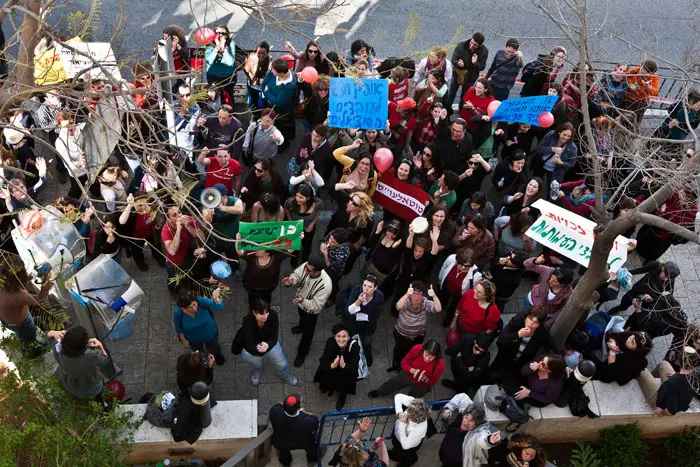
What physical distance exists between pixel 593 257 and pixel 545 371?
1295mm

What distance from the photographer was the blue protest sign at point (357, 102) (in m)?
9.53

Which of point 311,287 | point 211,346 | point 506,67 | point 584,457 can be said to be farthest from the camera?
point 506,67

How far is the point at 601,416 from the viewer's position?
28.2ft

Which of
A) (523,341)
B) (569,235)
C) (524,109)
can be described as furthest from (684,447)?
(524,109)

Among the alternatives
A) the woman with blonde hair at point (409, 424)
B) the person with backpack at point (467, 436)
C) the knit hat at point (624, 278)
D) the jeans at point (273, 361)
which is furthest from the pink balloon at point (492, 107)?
the woman with blonde hair at point (409, 424)

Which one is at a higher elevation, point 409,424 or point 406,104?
point 406,104

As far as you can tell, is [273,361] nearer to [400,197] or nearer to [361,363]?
[361,363]

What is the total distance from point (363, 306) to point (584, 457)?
2.82 meters

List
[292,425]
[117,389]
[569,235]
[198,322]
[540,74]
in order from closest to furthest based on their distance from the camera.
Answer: [292,425] < [198,322] < [117,389] < [569,235] < [540,74]

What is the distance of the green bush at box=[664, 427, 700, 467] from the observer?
8.87 meters

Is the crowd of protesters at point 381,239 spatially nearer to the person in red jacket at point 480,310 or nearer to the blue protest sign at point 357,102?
the person in red jacket at point 480,310

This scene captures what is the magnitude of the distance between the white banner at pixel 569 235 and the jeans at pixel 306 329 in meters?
2.72

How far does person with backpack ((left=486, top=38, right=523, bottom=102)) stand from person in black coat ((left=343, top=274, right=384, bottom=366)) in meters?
4.56

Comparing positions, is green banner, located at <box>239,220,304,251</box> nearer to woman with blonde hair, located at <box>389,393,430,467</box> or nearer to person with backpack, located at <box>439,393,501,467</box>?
woman with blonde hair, located at <box>389,393,430,467</box>
